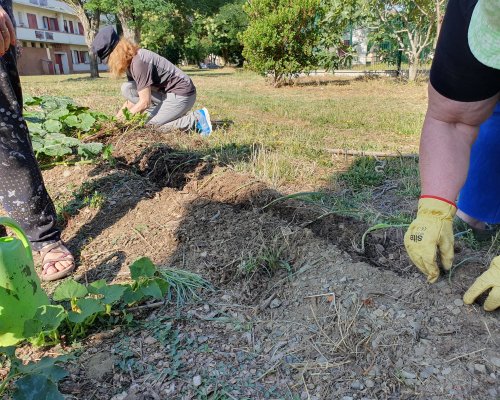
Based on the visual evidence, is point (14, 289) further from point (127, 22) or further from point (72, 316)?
point (127, 22)

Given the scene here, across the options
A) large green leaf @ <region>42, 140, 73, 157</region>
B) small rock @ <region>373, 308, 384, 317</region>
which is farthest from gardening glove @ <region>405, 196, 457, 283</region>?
large green leaf @ <region>42, 140, 73, 157</region>

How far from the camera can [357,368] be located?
136 cm

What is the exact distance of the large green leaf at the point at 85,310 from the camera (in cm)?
143

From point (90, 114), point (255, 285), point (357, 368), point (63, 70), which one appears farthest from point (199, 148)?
point (63, 70)

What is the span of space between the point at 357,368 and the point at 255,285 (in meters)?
0.54

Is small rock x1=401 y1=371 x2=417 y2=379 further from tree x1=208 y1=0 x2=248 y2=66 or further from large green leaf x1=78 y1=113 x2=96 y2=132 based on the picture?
tree x1=208 y1=0 x2=248 y2=66

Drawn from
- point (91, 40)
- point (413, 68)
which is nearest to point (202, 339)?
point (413, 68)

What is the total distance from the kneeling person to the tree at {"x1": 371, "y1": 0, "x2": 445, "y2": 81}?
7.35 m

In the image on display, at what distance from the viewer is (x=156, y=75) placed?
4785mm

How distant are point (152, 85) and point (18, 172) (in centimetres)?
318

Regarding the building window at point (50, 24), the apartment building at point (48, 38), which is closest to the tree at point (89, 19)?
the apartment building at point (48, 38)

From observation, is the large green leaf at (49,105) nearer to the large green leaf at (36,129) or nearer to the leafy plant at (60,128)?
the leafy plant at (60,128)

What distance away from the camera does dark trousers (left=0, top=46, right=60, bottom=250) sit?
1857 millimetres

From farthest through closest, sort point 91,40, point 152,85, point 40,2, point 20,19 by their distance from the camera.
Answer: point 40,2, point 20,19, point 91,40, point 152,85
